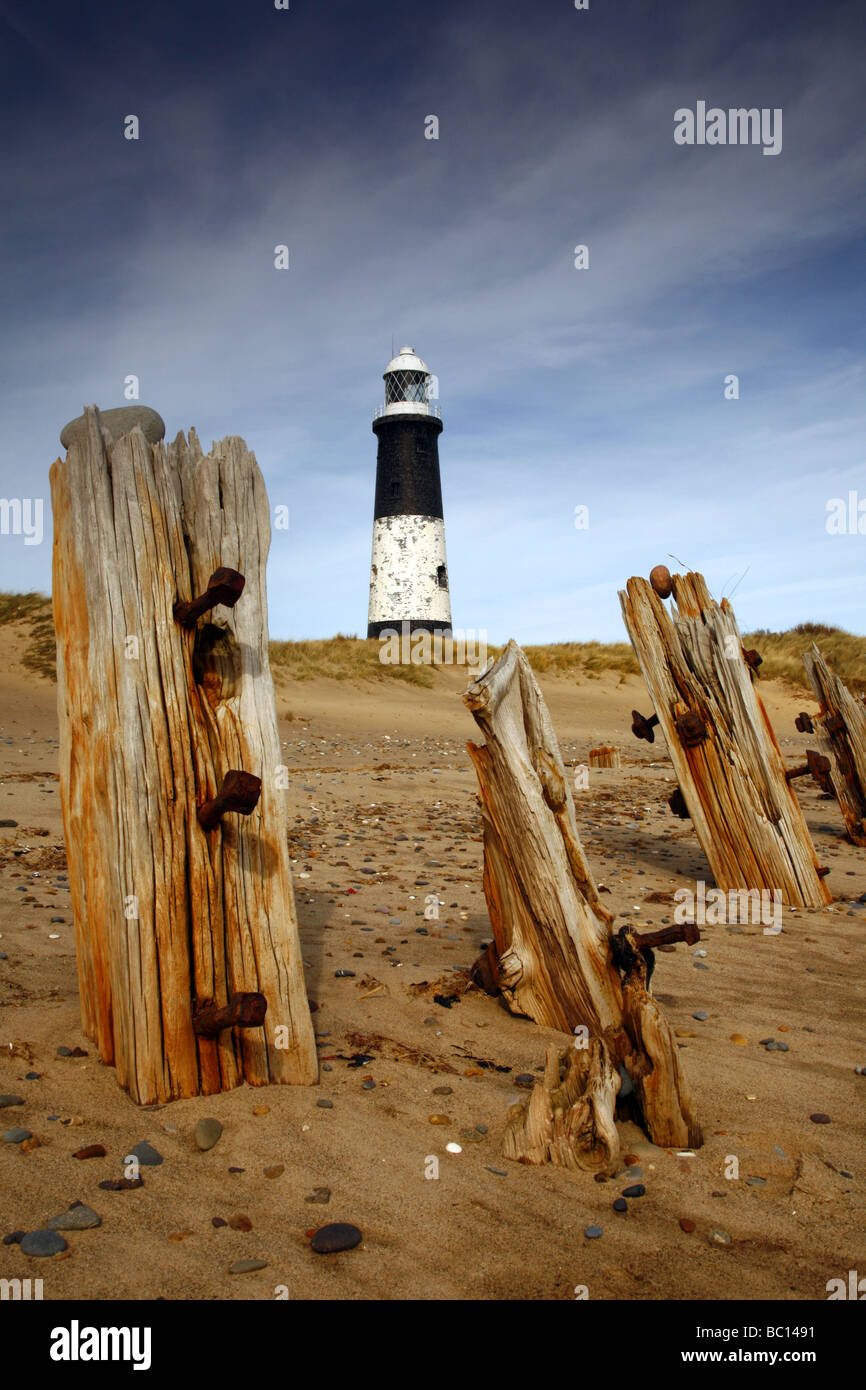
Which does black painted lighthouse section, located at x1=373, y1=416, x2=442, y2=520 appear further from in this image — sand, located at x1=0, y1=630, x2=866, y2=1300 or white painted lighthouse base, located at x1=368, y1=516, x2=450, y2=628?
sand, located at x1=0, y1=630, x2=866, y2=1300

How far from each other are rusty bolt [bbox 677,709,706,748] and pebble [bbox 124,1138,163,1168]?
15.1ft

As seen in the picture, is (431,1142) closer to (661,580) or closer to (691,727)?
(691,727)

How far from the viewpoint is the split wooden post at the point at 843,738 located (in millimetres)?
8828

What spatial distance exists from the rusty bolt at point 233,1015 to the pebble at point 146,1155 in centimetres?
40

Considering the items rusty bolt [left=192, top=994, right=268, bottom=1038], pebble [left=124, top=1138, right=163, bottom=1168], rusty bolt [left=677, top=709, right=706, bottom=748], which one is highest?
rusty bolt [left=677, top=709, right=706, bottom=748]

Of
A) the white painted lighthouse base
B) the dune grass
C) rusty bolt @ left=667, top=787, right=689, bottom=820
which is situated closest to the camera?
rusty bolt @ left=667, top=787, right=689, bottom=820

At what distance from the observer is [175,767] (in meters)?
3.23

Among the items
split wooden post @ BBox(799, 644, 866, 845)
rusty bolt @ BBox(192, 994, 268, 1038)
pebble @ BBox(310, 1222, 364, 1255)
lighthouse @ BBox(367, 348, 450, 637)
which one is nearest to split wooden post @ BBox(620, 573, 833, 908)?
split wooden post @ BBox(799, 644, 866, 845)

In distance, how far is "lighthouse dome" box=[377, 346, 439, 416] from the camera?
34.2m

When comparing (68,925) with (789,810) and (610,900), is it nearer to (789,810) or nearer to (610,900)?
(610,900)

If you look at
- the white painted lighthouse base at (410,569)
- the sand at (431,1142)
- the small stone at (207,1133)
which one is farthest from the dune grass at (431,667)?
the small stone at (207,1133)
